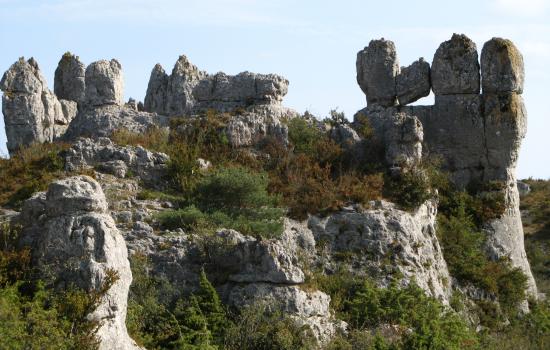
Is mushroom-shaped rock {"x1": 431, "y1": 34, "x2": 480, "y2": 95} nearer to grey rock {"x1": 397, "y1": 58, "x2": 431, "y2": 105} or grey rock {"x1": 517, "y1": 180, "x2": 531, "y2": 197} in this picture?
grey rock {"x1": 397, "y1": 58, "x2": 431, "y2": 105}

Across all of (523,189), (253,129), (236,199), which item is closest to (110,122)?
(253,129)

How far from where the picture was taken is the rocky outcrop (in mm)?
25953

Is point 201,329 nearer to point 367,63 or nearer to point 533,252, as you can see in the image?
point 367,63

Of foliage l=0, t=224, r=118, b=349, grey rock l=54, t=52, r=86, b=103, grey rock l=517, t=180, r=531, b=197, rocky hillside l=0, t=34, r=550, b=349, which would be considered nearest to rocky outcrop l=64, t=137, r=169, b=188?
rocky hillside l=0, t=34, r=550, b=349

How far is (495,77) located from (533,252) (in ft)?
35.4

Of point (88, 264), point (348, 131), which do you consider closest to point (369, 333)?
point (88, 264)

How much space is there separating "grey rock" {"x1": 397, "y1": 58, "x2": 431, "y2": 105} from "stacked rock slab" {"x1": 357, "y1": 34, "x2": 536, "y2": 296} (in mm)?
350

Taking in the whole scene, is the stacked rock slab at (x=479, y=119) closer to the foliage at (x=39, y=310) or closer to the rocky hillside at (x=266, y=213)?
the rocky hillside at (x=266, y=213)

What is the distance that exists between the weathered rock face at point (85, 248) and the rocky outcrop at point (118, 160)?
5.56m

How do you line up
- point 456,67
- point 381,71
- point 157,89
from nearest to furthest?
point 456,67, point 381,71, point 157,89

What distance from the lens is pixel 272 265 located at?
21547 mm

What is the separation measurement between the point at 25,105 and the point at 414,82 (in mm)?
12669

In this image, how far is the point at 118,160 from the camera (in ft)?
86.3

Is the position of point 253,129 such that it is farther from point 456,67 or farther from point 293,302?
point 293,302
